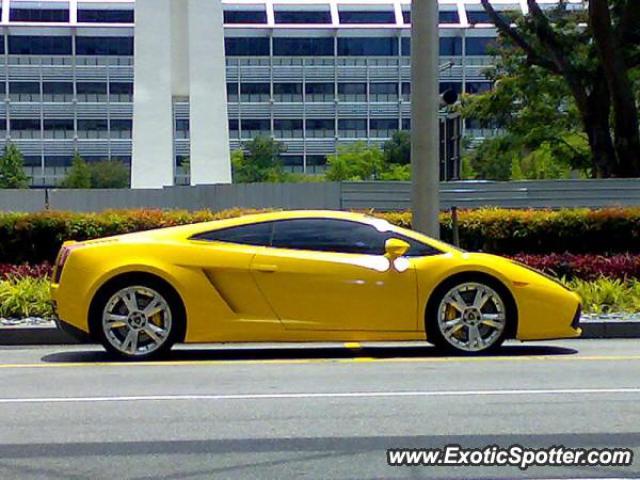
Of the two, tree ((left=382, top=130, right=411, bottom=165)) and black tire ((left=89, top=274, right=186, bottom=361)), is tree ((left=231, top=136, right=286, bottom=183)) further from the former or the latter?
black tire ((left=89, top=274, right=186, bottom=361))

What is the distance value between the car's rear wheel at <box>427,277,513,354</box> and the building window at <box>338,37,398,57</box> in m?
66.2

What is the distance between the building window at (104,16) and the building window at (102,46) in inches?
54.7

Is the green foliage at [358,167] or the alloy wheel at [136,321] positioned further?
the green foliage at [358,167]

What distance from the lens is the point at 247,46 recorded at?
7344 centimetres

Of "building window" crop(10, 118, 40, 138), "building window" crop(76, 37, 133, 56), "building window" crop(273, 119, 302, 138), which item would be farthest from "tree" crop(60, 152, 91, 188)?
"building window" crop(273, 119, 302, 138)

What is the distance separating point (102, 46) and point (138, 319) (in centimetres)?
6573

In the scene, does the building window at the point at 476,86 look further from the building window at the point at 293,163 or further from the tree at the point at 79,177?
the tree at the point at 79,177

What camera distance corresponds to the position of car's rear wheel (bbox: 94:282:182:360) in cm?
938

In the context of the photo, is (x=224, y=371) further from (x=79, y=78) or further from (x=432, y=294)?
(x=79, y=78)

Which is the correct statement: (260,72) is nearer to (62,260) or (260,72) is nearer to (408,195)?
(408,195)

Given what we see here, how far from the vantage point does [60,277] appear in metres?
9.55

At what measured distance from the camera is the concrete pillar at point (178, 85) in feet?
128

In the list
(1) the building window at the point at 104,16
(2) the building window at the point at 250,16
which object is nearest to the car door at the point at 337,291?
(1) the building window at the point at 104,16

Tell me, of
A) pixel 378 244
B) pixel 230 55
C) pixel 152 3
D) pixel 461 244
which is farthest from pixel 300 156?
pixel 378 244
